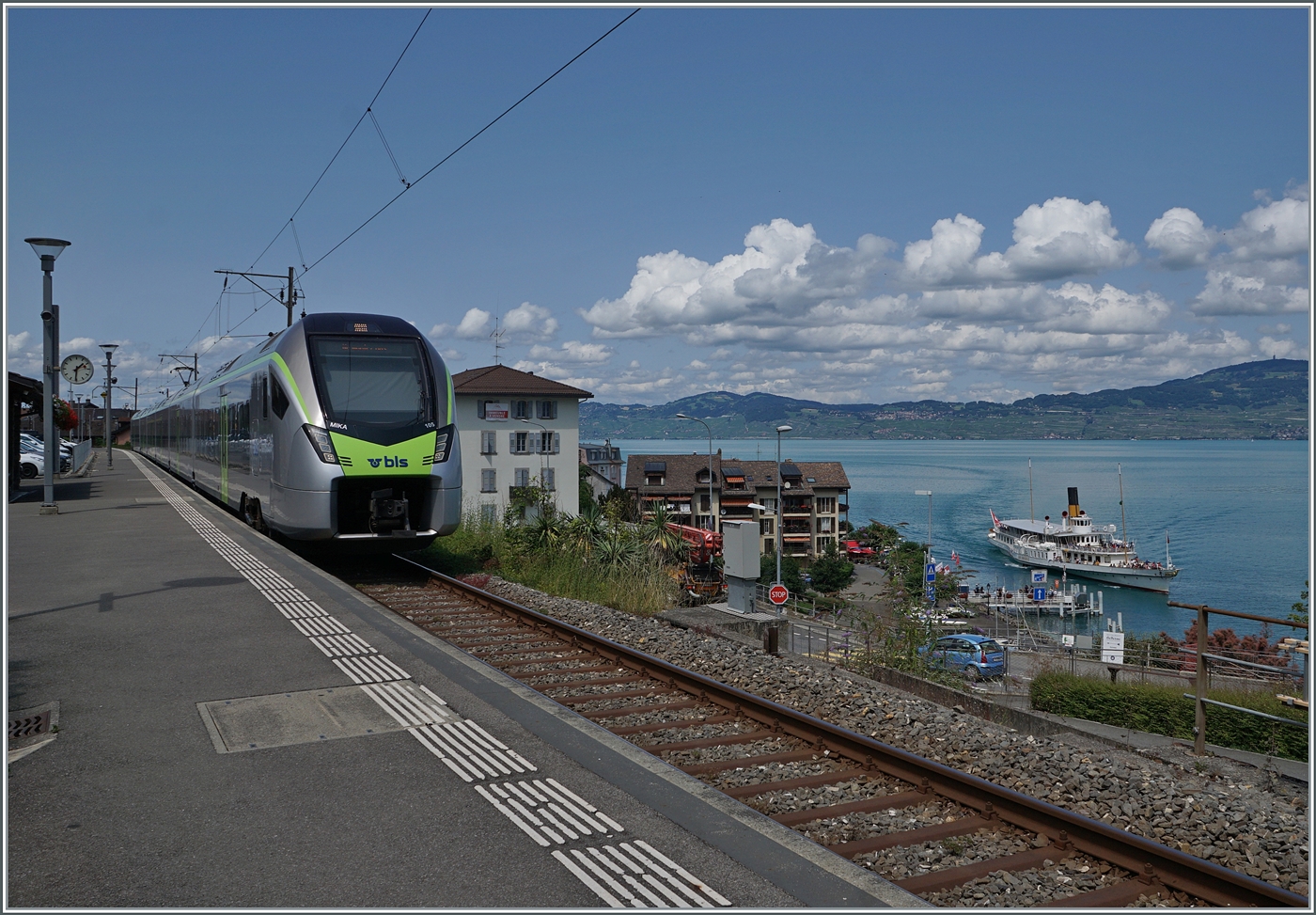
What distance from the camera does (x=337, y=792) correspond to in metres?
5.16

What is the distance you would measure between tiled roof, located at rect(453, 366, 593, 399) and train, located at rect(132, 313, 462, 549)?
46.5 m

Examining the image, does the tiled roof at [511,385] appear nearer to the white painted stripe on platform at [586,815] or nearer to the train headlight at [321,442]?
the train headlight at [321,442]

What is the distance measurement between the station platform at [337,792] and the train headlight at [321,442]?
295cm

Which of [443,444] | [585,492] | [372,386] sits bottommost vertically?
[585,492]

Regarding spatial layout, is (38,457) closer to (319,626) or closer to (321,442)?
(321,442)

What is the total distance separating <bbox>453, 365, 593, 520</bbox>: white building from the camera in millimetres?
60656

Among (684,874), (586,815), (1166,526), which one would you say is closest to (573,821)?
(586,815)

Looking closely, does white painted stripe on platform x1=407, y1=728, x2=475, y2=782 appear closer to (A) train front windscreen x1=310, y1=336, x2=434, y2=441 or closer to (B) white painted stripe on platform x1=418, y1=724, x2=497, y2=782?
(B) white painted stripe on platform x1=418, y1=724, x2=497, y2=782

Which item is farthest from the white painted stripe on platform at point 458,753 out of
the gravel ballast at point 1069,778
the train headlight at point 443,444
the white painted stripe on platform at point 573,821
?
the train headlight at point 443,444

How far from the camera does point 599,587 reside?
47.4ft

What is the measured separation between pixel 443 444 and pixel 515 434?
49.6 m

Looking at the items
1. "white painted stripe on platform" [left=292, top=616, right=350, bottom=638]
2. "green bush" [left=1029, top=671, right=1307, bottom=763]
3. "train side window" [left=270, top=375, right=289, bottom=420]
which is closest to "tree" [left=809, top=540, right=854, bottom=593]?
"green bush" [left=1029, top=671, right=1307, bottom=763]

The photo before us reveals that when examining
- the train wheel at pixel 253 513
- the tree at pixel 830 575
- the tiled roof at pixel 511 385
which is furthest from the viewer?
the tree at pixel 830 575

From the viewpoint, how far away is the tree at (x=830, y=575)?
243ft
